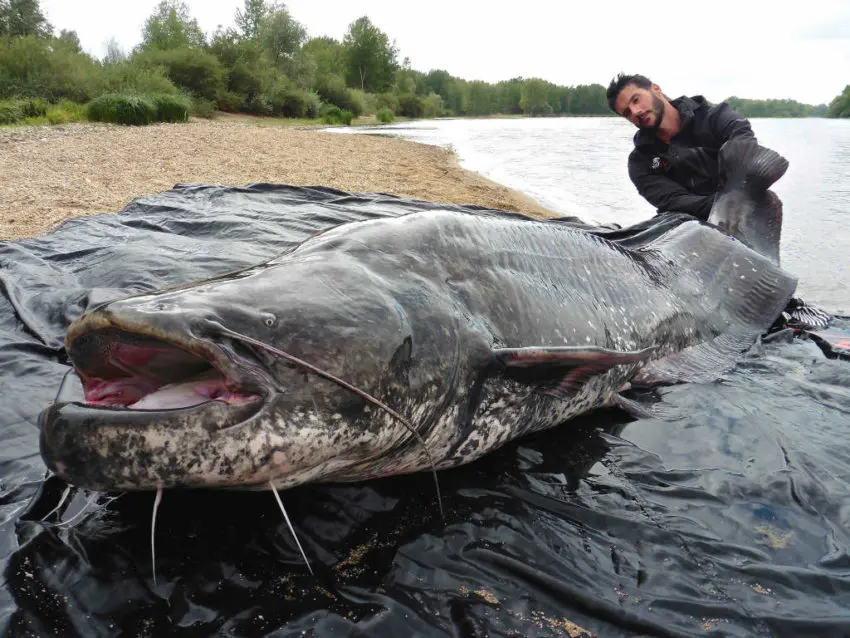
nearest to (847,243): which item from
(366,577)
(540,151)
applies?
(366,577)

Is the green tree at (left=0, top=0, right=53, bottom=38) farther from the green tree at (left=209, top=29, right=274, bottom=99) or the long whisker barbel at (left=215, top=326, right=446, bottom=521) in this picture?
the long whisker barbel at (left=215, top=326, right=446, bottom=521)

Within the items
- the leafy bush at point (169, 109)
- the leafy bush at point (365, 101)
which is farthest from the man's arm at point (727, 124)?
the leafy bush at point (365, 101)

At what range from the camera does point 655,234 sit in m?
Result: 3.97

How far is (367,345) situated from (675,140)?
4.61m

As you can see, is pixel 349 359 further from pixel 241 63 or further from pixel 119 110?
pixel 241 63

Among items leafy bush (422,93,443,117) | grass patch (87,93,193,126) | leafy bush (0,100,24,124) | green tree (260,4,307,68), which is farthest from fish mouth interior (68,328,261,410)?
leafy bush (422,93,443,117)

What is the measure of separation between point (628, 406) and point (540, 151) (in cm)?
1830

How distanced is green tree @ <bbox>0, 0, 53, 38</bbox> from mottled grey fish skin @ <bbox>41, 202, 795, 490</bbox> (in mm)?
33458

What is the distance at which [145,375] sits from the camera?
4.68 ft

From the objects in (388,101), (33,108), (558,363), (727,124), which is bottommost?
(558,363)

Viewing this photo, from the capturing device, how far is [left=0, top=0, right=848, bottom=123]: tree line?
23656 millimetres

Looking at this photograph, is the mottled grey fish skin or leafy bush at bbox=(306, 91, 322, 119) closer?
the mottled grey fish skin

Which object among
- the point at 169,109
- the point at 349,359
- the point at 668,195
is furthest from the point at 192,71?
the point at 349,359

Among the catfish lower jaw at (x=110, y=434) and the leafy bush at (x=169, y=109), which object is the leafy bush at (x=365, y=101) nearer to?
the leafy bush at (x=169, y=109)
